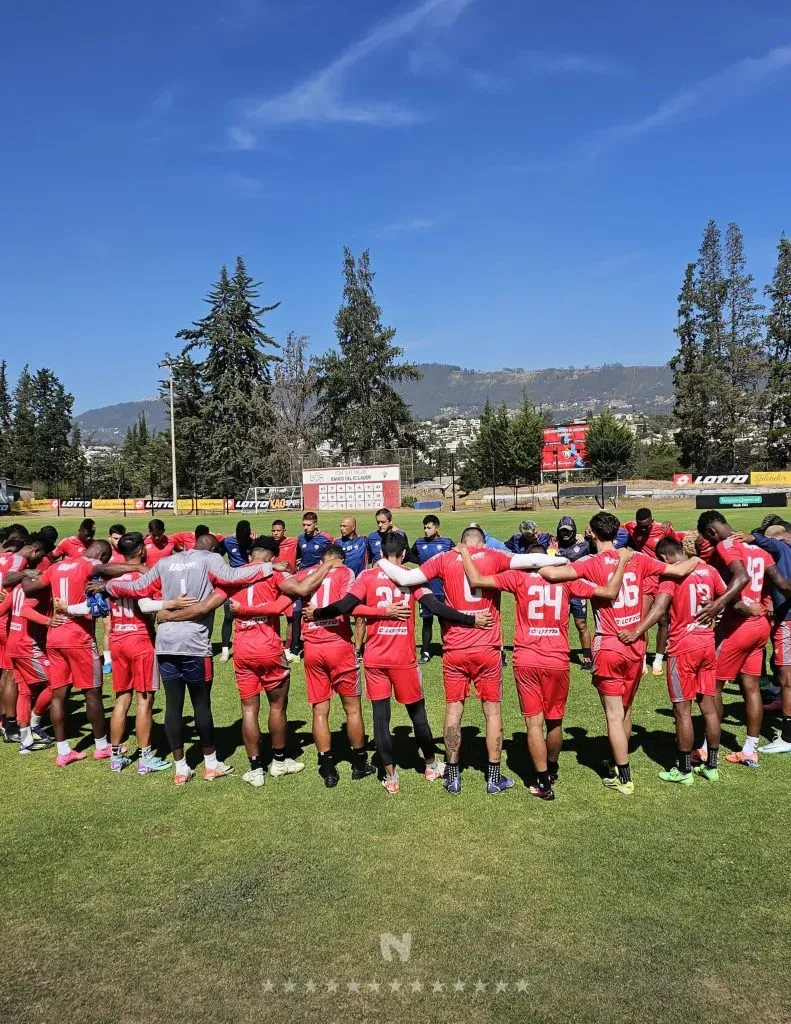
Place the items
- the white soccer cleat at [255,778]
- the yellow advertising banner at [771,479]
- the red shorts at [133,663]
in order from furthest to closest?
1. the yellow advertising banner at [771,479]
2. the red shorts at [133,663]
3. the white soccer cleat at [255,778]

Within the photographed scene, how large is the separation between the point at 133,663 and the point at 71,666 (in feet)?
2.64

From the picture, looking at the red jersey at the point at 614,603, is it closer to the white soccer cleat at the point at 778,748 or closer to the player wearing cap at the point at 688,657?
the player wearing cap at the point at 688,657

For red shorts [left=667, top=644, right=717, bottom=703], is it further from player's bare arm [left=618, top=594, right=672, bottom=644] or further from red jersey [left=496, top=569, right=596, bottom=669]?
red jersey [left=496, top=569, right=596, bottom=669]

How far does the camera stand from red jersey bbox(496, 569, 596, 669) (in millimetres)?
6145

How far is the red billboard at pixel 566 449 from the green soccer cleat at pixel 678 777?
75.1m

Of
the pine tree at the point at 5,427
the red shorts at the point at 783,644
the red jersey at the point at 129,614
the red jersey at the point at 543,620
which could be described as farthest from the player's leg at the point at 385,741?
the pine tree at the point at 5,427

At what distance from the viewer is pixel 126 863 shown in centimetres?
544

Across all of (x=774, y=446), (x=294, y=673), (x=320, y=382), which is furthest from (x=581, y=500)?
(x=294, y=673)

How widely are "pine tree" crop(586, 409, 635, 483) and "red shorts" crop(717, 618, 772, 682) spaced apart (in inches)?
2875

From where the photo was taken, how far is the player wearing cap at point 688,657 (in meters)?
6.55

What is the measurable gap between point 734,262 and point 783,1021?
85.3m

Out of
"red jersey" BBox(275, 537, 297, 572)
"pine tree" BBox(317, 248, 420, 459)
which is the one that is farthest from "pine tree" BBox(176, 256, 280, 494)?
"red jersey" BBox(275, 537, 297, 572)

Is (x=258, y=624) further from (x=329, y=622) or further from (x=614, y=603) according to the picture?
(x=614, y=603)

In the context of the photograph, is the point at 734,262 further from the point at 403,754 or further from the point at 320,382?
the point at 403,754
